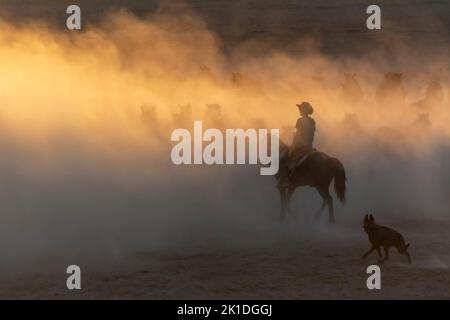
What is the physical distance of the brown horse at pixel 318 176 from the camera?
53.3 ft

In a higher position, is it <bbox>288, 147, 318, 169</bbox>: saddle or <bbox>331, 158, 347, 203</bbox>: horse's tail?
<bbox>288, 147, 318, 169</bbox>: saddle

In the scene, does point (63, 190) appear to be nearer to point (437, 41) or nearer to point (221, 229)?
point (221, 229)

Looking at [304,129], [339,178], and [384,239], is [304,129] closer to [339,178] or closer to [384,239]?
[339,178]

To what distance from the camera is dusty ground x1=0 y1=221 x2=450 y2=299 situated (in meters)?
11.6

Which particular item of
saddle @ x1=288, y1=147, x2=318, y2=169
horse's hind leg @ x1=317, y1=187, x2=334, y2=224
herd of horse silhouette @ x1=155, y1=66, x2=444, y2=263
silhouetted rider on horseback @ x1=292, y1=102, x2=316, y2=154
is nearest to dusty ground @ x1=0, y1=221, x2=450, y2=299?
herd of horse silhouette @ x1=155, y1=66, x2=444, y2=263

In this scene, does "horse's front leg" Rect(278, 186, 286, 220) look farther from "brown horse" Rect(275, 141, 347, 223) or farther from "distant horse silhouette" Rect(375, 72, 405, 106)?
"distant horse silhouette" Rect(375, 72, 405, 106)

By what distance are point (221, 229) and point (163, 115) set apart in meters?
8.52

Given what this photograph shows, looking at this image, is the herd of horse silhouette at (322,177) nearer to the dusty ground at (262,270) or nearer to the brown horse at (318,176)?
the brown horse at (318,176)

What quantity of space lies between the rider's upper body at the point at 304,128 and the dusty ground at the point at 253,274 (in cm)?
238

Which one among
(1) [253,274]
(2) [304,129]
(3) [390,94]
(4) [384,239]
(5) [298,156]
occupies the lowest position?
(1) [253,274]

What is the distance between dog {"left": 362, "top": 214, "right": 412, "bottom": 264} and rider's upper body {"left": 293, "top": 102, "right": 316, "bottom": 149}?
11.2ft

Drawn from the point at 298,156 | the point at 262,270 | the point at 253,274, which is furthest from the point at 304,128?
the point at 253,274

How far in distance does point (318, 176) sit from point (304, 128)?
0.97 metres

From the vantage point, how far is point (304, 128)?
16172 mm
